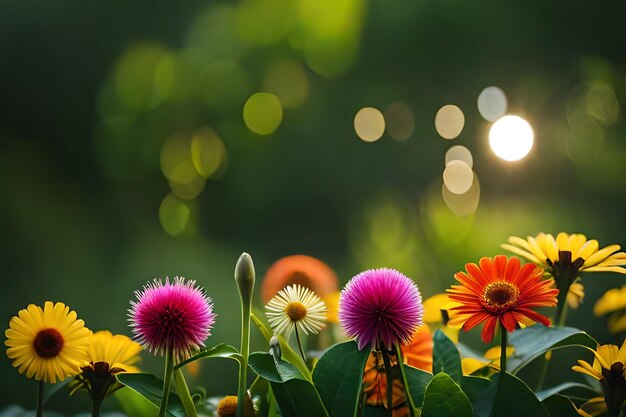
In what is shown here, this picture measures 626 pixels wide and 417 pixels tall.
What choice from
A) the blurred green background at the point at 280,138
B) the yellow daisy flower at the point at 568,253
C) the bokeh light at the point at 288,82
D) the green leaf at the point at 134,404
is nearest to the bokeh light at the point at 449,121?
the blurred green background at the point at 280,138

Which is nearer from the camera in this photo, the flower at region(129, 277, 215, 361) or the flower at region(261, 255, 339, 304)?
the flower at region(129, 277, 215, 361)

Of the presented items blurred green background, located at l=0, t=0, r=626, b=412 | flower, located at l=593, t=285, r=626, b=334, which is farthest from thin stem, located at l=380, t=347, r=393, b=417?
blurred green background, located at l=0, t=0, r=626, b=412

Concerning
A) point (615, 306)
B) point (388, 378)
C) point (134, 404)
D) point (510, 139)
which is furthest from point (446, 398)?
point (510, 139)

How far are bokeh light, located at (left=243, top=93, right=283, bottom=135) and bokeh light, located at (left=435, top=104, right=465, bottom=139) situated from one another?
0.16 meters

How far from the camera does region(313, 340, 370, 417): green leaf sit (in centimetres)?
30

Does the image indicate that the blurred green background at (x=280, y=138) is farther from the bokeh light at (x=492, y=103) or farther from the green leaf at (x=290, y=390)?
the green leaf at (x=290, y=390)

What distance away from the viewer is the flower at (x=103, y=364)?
0.33 m

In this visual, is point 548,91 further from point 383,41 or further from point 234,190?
point 234,190

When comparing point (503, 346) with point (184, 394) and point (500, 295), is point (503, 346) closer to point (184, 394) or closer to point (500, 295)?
point (500, 295)

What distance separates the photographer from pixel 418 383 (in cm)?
32

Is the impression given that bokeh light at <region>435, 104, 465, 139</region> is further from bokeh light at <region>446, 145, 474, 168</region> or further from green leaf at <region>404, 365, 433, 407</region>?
green leaf at <region>404, 365, 433, 407</region>

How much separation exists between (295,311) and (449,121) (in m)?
0.46

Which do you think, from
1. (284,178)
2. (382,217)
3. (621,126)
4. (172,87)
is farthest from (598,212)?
(172,87)

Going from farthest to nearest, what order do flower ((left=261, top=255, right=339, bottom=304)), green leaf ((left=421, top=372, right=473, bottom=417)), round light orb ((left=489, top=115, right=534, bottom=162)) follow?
round light orb ((left=489, top=115, right=534, bottom=162)) → flower ((left=261, top=255, right=339, bottom=304)) → green leaf ((left=421, top=372, right=473, bottom=417))
